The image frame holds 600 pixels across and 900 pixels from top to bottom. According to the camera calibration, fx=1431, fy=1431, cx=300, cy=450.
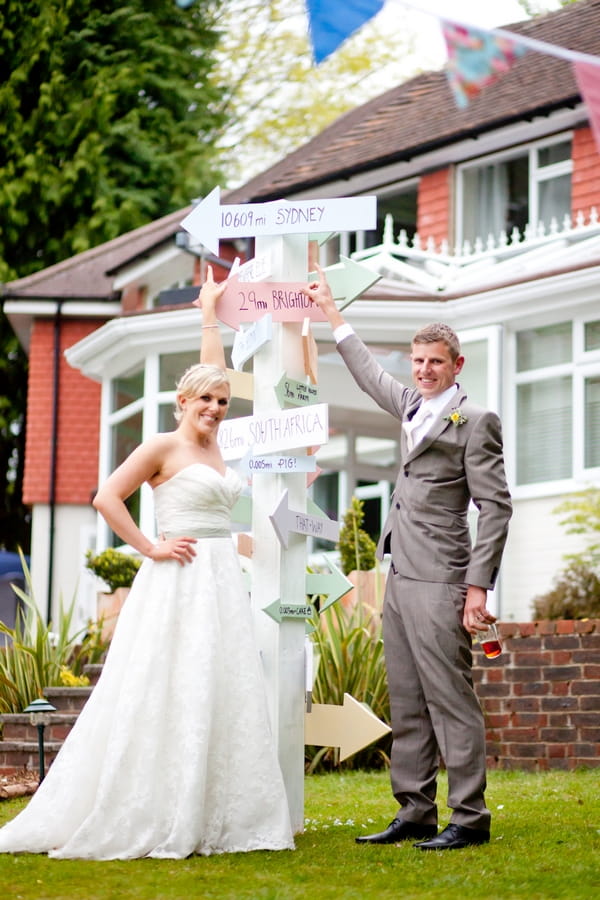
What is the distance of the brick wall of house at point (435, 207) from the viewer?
18.0 meters

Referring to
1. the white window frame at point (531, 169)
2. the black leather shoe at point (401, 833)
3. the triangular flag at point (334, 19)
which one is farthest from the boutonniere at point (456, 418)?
the white window frame at point (531, 169)

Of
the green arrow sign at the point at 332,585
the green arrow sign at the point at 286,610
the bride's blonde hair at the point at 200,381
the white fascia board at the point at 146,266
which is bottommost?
the green arrow sign at the point at 286,610

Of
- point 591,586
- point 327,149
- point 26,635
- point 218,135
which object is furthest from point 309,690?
point 218,135

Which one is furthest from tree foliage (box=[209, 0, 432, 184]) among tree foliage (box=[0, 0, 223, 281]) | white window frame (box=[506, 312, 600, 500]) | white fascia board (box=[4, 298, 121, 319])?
white window frame (box=[506, 312, 600, 500])

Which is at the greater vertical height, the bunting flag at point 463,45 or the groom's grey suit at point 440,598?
the bunting flag at point 463,45

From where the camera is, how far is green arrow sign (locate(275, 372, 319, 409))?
644 cm

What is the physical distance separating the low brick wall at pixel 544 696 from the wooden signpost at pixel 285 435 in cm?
371

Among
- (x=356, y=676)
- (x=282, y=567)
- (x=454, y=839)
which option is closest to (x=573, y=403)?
(x=356, y=676)

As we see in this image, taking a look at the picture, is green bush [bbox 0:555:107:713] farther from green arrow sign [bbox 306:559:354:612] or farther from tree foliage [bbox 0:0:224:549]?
tree foliage [bbox 0:0:224:549]

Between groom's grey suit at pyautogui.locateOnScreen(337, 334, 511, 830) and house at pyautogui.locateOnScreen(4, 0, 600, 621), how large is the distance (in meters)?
8.20

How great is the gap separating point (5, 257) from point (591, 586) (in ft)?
54.0

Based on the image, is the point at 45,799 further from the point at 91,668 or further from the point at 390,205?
the point at 390,205

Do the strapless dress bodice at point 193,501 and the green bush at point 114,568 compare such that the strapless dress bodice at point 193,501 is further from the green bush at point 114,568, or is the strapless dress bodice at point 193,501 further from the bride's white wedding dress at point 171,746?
the green bush at point 114,568

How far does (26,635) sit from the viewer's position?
10.8 meters
